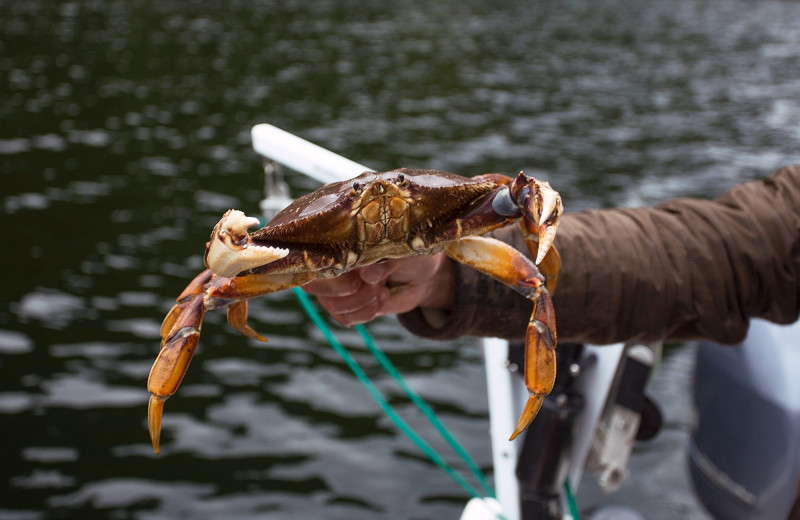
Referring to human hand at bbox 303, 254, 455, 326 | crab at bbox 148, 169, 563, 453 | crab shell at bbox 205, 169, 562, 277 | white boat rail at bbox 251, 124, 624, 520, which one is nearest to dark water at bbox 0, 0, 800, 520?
white boat rail at bbox 251, 124, 624, 520

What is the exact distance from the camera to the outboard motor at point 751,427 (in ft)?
12.7

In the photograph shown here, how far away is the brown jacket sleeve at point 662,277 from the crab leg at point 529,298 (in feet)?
1.76

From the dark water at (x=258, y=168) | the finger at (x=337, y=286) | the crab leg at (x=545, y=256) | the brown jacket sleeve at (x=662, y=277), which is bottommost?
the dark water at (x=258, y=168)

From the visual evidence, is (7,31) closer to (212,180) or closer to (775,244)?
(212,180)

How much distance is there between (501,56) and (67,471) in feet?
61.8

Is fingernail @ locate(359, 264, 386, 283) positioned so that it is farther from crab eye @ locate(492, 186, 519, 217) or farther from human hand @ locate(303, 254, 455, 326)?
crab eye @ locate(492, 186, 519, 217)

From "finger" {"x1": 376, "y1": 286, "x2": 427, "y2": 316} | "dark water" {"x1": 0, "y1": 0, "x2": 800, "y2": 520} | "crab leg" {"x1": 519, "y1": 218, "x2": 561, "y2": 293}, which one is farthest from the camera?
"dark water" {"x1": 0, "y1": 0, "x2": 800, "y2": 520}

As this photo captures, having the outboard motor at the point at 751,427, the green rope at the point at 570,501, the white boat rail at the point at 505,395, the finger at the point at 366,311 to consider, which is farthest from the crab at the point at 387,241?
the outboard motor at the point at 751,427

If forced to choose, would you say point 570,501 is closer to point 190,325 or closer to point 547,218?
point 547,218

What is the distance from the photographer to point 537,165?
1319 centimetres

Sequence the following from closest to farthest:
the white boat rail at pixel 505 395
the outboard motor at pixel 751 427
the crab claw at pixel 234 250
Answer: the crab claw at pixel 234 250 < the white boat rail at pixel 505 395 < the outboard motor at pixel 751 427

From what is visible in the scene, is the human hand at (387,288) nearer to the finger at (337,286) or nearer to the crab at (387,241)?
the finger at (337,286)

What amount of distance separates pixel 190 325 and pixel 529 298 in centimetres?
103

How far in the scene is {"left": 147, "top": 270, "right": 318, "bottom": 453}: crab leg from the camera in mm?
2238
